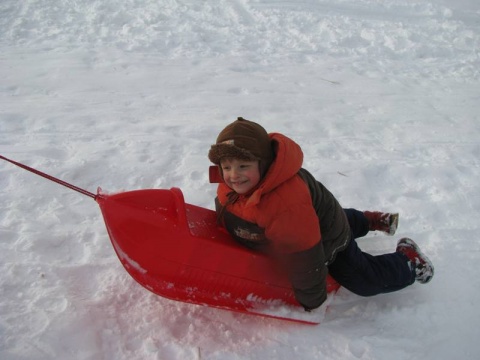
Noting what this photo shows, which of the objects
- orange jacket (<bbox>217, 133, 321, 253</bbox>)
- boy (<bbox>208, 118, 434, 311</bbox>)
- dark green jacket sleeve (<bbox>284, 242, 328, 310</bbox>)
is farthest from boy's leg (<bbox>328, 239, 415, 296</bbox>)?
orange jacket (<bbox>217, 133, 321, 253</bbox>)

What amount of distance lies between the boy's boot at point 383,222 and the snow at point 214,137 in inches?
4.8

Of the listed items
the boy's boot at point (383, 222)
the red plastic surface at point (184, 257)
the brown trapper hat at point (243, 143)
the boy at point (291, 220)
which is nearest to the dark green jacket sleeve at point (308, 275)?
the boy at point (291, 220)

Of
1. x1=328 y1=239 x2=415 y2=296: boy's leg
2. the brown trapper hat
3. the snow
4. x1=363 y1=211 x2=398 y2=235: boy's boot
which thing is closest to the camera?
the brown trapper hat

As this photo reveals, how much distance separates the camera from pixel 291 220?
1.71 m

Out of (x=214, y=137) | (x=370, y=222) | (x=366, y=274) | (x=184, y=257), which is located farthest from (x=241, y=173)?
(x=214, y=137)

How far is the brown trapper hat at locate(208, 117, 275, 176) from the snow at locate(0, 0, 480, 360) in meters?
0.75

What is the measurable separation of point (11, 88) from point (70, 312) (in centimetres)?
240

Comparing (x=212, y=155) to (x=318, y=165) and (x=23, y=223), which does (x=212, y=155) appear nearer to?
(x=23, y=223)

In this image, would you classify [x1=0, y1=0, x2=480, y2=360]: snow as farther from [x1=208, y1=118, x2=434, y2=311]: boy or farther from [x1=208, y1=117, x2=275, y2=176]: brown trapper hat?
[x1=208, y1=117, x2=275, y2=176]: brown trapper hat

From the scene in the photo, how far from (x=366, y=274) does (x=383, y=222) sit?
42 cm

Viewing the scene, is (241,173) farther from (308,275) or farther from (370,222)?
(370,222)

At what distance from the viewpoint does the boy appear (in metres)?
1.70

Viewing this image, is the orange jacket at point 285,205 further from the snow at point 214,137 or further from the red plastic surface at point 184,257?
the snow at point 214,137

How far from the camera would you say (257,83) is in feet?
13.2
